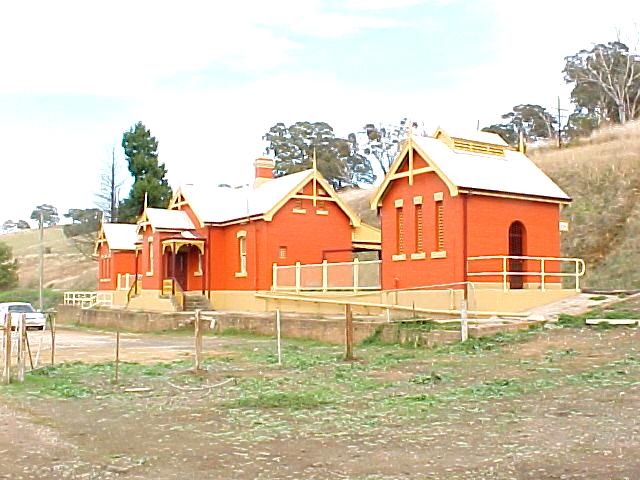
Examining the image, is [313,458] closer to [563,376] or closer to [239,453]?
[239,453]

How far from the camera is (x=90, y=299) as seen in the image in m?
48.7

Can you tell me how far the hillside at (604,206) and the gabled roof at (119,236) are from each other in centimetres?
2587

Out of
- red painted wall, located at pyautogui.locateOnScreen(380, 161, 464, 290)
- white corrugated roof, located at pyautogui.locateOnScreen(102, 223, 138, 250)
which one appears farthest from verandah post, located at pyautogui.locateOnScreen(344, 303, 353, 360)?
white corrugated roof, located at pyautogui.locateOnScreen(102, 223, 138, 250)

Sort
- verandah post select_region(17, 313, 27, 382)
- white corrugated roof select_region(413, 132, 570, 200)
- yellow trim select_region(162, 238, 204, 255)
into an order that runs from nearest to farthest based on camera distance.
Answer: verandah post select_region(17, 313, 27, 382) < white corrugated roof select_region(413, 132, 570, 200) < yellow trim select_region(162, 238, 204, 255)

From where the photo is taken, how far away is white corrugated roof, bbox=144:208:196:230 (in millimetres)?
38031

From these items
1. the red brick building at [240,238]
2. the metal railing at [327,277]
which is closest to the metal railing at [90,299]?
the red brick building at [240,238]

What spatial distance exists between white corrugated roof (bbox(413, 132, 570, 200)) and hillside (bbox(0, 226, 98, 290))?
52122mm

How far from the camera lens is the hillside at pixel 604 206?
37.9m

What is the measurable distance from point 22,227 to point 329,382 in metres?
Result: 161

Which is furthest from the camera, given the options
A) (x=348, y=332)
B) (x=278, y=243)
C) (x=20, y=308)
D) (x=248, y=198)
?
(x=20, y=308)

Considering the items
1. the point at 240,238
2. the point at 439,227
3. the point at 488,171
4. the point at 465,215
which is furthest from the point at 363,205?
the point at 465,215

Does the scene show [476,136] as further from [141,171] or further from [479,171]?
[141,171]

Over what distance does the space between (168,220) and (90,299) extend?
13.0 metres

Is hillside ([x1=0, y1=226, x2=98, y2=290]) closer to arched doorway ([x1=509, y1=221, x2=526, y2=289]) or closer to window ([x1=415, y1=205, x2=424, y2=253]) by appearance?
window ([x1=415, y1=205, x2=424, y2=253])
